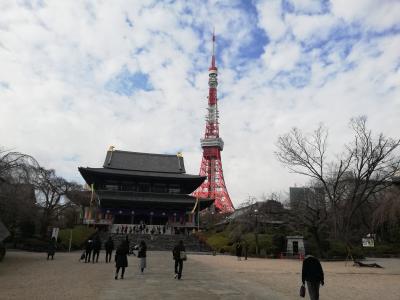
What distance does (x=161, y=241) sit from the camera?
1522 inches

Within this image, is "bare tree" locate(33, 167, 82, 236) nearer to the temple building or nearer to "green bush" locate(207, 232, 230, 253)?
the temple building

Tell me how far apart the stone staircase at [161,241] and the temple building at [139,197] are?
456 cm

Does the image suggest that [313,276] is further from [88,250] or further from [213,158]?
[213,158]

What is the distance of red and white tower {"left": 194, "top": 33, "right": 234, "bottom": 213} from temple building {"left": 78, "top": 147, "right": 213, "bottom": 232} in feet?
75.2

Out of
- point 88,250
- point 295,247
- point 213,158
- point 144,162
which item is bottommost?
point 88,250

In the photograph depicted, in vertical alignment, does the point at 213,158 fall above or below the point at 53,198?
above

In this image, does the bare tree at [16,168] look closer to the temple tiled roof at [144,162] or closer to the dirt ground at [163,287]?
the dirt ground at [163,287]

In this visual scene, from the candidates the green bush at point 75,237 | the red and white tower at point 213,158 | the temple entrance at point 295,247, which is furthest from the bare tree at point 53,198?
the red and white tower at point 213,158

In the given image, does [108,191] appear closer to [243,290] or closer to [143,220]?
[143,220]

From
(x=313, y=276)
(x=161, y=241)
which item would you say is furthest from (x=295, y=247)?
(x=313, y=276)

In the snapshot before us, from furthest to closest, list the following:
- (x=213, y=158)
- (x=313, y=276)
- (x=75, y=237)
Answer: (x=213, y=158) → (x=75, y=237) → (x=313, y=276)

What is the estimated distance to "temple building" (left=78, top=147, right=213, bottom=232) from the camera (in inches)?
1753

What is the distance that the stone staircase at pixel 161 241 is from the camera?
3687 cm

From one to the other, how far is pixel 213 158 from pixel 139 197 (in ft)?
123
